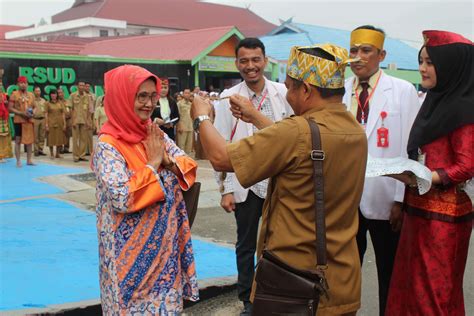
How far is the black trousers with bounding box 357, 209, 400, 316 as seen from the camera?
11.5ft

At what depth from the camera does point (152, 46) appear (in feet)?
83.4

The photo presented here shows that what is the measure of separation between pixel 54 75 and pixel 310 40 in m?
14.3

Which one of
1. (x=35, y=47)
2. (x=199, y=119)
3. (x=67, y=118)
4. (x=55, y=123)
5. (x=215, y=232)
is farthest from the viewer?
(x=35, y=47)

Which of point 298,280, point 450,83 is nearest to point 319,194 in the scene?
point 298,280

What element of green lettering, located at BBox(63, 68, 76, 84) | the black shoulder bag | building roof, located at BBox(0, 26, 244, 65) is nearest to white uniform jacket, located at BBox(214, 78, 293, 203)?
the black shoulder bag

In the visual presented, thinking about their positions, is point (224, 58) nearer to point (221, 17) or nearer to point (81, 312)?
point (81, 312)

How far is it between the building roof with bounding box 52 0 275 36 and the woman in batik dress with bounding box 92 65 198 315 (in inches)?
1648

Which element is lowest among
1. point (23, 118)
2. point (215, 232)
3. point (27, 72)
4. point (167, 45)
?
point (215, 232)

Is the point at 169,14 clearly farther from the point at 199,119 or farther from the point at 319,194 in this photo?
the point at 319,194

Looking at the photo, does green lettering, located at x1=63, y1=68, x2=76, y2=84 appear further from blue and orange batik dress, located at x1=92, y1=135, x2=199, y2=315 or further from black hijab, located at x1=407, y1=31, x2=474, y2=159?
black hijab, located at x1=407, y1=31, x2=474, y2=159

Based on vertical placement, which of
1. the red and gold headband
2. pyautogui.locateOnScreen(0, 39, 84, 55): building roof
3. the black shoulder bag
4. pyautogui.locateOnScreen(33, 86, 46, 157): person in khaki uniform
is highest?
pyautogui.locateOnScreen(0, 39, 84, 55): building roof

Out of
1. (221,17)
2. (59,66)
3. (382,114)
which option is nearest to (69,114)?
(59,66)

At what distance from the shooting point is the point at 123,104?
2.58m

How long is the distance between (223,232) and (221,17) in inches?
1841
